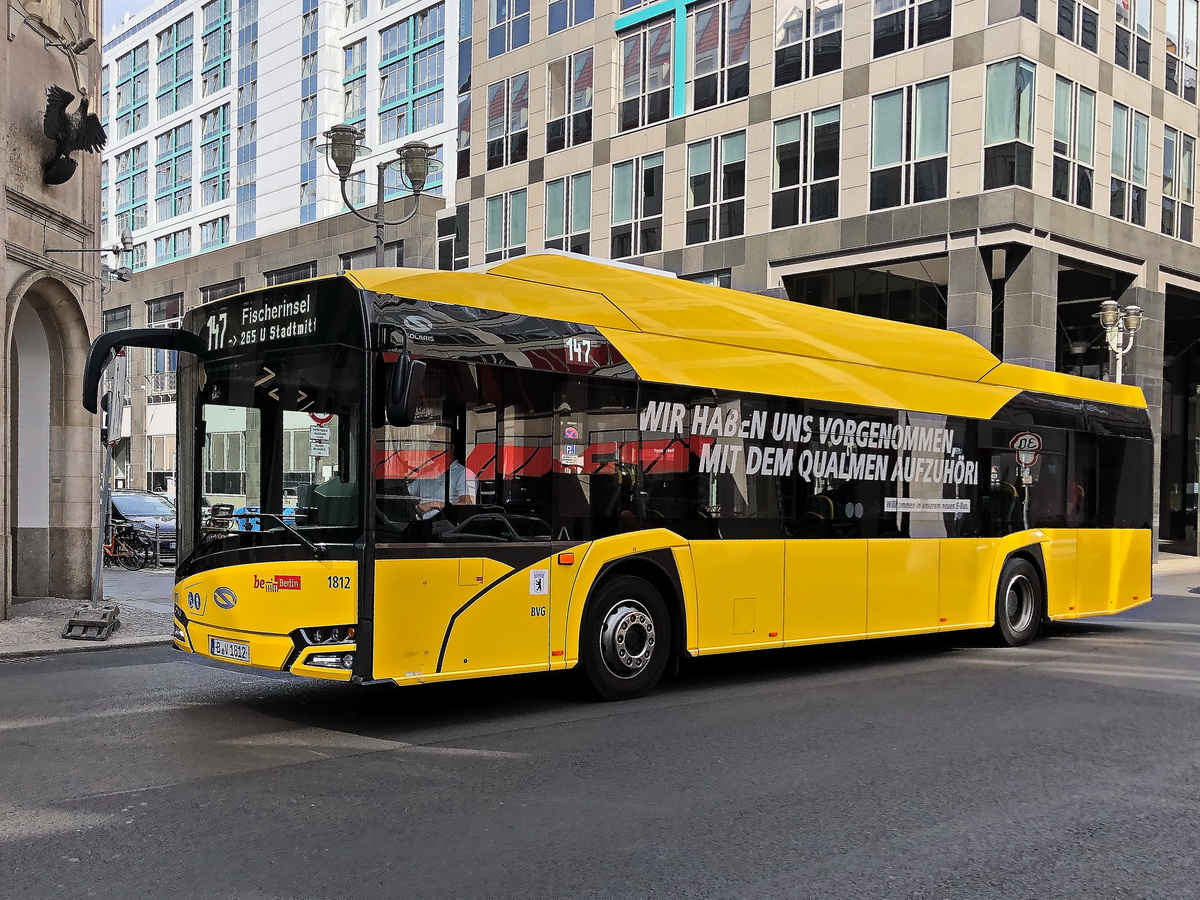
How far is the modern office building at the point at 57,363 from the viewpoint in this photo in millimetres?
14859

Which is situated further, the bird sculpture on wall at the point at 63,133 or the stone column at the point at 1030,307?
the stone column at the point at 1030,307

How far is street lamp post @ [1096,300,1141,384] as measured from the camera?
25359 millimetres

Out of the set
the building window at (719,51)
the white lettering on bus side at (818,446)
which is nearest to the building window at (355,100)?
the building window at (719,51)

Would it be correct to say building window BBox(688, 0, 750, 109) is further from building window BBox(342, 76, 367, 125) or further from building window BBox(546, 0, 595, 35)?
building window BBox(342, 76, 367, 125)

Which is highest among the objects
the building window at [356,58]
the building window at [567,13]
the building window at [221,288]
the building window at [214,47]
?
the building window at [214,47]

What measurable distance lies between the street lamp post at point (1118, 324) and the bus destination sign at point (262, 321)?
71.7 ft

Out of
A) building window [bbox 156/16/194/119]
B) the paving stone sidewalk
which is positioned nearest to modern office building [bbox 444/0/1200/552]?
the paving stone sidewalk

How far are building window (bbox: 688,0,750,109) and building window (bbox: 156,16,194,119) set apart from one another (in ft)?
134

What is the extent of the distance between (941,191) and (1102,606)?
13896mm

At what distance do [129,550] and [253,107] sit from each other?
127 ft

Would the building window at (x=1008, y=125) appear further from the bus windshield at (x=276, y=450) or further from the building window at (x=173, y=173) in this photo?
the building window at (x=173, y=173)

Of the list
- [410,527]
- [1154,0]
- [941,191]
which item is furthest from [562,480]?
[1154,0]

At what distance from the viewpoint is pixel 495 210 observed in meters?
36.7

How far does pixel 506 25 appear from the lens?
119 feet
